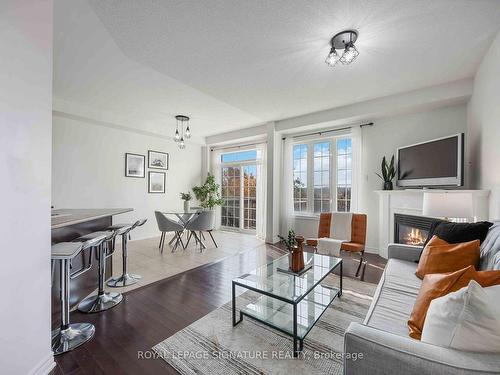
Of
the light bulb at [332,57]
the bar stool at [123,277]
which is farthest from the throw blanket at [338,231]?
the bar stool at [123,277]

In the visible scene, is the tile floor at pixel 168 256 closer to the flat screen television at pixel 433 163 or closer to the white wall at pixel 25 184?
the white wall at pixel 25 184

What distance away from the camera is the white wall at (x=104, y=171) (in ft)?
12.7

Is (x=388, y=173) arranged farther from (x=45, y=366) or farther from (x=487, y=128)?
(x=45, y=366)

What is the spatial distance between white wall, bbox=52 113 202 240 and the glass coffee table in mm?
3800

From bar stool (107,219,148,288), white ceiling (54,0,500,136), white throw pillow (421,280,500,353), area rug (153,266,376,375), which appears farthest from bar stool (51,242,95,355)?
white throw pillow (421,280,500,353)

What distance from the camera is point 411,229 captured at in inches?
132

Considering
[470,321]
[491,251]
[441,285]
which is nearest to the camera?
[470,321]

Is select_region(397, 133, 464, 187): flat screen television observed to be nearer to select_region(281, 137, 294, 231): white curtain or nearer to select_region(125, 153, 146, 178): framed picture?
select_region(281, 137, 294, 231): white curtain

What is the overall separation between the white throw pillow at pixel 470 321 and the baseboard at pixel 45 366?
6.90 ft

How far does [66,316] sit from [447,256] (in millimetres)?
2931

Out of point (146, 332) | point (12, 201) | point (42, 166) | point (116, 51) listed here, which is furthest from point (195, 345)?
point (116, 51)

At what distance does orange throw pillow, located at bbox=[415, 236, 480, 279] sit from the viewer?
152 centimetres

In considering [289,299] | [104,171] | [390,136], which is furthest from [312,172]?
[104,171]

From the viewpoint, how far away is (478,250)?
1532 mm
